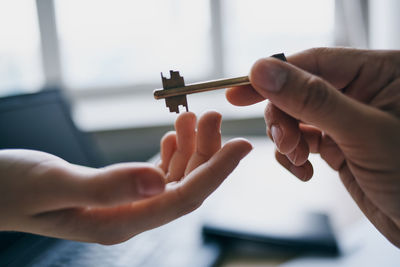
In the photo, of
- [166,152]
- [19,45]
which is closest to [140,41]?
[19,45]

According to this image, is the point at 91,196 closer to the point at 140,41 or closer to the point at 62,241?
the point at 62,241

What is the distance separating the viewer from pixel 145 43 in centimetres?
169

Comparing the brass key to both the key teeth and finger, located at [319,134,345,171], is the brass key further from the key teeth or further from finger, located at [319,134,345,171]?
finger, located at [319,134,345,171]

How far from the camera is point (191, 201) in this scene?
36cm

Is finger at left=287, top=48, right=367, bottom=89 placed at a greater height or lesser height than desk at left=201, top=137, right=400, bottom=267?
greater

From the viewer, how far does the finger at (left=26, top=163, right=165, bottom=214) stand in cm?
32

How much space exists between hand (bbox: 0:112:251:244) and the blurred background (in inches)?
42.5

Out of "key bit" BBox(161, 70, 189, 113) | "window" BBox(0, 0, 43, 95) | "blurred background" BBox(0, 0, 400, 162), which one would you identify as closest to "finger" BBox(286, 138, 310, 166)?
"key bit" BBox(161, 70, 189, 113)

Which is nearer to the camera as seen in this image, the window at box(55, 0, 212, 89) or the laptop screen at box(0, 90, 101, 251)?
the laptop screen at box(0, 90, 101, 251)

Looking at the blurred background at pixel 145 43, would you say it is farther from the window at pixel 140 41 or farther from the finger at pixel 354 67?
the finger at pixel 354 67

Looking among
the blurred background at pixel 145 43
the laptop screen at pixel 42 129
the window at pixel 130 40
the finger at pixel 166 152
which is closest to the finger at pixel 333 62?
the finger at pixel 166 152

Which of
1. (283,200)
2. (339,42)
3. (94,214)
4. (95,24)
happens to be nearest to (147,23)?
(95,24)

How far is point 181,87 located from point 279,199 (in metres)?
0.48

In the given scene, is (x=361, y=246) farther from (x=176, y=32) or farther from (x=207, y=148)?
(x=176, y=32)
